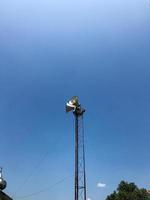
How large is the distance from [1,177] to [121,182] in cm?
5050

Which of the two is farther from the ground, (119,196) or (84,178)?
(119,196)

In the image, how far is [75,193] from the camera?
41.1 m

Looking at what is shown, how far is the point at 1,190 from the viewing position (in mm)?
42750

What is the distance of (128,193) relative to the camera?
84.1 m

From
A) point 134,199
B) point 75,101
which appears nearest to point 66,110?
point 75,101

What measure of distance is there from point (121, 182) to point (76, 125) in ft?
152

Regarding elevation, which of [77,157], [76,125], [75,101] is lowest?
[77,157]

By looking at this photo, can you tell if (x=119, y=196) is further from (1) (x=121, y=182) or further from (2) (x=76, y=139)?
(2) (x=76, y=139)

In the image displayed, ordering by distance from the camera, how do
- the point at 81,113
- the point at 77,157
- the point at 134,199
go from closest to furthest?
the point at 77,157
the point at 81,113
the point at 134,199

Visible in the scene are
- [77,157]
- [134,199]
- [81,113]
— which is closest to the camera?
[77,157]

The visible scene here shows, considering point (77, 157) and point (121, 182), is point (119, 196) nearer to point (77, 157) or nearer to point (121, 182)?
point (121, 182)

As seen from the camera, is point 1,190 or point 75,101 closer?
point 1,190

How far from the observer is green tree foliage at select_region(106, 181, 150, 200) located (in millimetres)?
82750

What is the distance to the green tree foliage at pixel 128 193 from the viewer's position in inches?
3258
